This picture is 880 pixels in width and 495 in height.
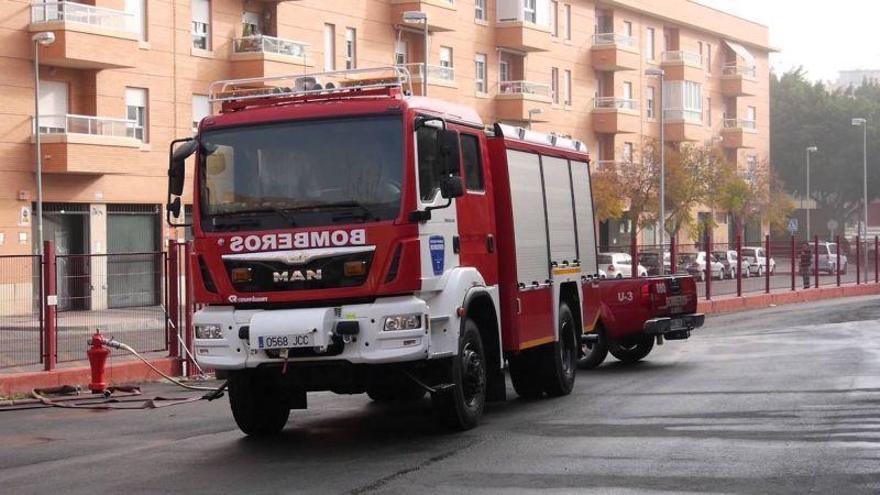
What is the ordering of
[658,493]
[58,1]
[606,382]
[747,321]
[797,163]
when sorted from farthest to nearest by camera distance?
[797,163] < [58,1] < [747,321] < [606,382] < [658,493]

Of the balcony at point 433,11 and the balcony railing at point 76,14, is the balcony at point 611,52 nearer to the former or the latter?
the balcony at point 433,11

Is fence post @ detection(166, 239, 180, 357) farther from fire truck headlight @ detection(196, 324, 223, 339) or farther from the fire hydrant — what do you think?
fire truck headlight @ detection(196, 324, 223, 339)

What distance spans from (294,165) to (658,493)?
4464 millimetres

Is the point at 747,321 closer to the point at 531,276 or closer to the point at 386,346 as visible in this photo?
the point at 531,276

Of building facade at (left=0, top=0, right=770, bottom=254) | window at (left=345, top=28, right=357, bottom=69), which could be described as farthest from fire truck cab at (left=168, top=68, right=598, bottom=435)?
window at (left=345, top=28, right=357, bottom=69)

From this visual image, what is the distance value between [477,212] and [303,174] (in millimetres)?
2075

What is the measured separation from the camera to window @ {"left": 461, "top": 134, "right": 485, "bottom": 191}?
13.0 metres

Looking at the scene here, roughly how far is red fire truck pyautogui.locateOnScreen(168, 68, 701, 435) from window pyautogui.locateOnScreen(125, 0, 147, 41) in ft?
94.6

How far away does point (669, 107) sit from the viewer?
72.6 m

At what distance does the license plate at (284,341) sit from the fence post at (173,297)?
8.70m

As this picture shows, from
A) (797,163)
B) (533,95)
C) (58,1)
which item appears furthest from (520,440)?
(797,163)

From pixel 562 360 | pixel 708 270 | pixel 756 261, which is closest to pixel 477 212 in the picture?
pixel 562 360

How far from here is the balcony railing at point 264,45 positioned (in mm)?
43656

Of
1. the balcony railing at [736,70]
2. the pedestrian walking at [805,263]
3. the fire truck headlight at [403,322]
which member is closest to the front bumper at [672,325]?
the fire truck headlight at [403,322]
